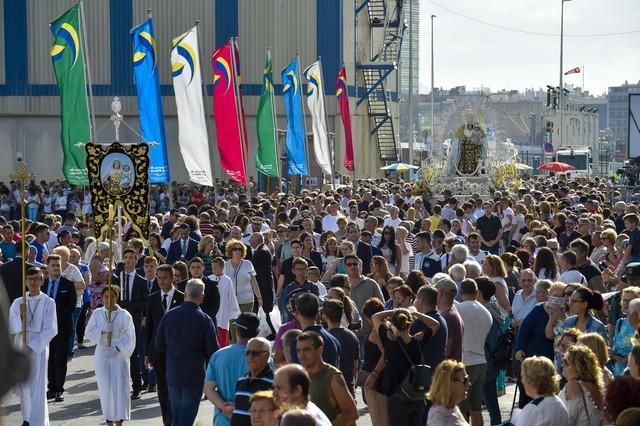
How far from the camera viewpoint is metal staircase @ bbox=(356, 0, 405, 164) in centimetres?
5566

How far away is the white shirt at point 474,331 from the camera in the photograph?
1008 centimetres

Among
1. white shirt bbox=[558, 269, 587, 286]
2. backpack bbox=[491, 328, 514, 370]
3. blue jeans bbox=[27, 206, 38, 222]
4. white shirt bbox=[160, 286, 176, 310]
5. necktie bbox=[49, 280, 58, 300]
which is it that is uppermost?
white shirt bbox=[558, 269, 587, 286]

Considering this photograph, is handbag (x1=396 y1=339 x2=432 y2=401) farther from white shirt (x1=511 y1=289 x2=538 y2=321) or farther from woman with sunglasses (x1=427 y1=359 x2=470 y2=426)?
white shirt (x1=511 y1=289 x2=538 y2=321)

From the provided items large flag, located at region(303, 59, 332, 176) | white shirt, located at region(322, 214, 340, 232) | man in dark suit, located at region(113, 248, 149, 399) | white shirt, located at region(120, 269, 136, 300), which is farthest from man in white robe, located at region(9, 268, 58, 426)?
large flag, located at region(303, 59, 332, 176)

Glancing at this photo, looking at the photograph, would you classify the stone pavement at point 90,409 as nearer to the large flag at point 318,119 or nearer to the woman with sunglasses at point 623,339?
the woman with sunglasses at point 623,339

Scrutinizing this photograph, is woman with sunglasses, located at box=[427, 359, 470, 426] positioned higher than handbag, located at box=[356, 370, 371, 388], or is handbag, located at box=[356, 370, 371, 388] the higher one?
woman with sunglasses, located at box=[427, 359, 470, 426]

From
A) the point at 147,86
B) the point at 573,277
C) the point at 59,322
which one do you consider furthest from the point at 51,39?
the point at 573,277

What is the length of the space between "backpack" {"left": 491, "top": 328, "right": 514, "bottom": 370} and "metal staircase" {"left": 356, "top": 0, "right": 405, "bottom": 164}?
144 ft

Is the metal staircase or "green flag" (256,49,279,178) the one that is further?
the metal staircase

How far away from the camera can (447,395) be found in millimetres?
6902

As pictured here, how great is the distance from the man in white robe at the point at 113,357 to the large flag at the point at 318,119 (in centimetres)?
2131

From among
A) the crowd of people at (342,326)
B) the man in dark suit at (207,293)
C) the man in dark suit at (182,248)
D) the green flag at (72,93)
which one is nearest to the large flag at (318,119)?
the green flag at (72,93)

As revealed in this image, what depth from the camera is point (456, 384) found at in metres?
6.96

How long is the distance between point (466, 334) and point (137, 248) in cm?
598
